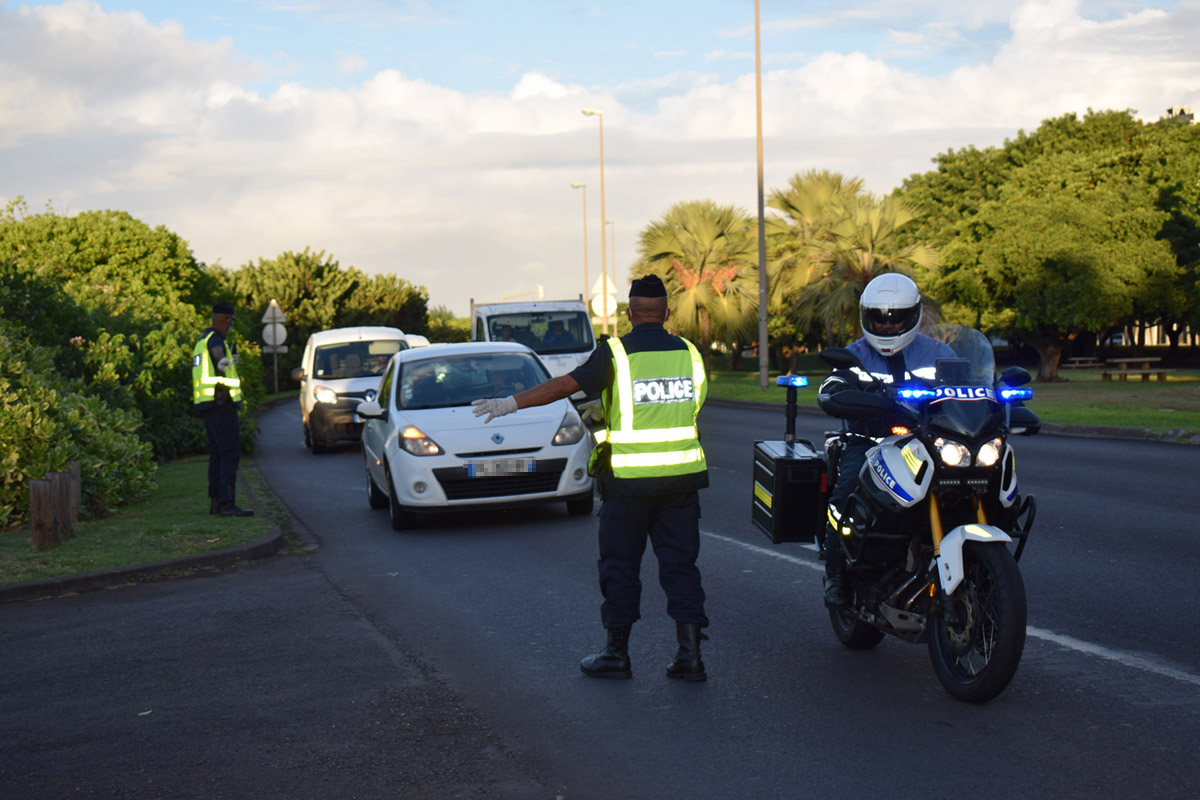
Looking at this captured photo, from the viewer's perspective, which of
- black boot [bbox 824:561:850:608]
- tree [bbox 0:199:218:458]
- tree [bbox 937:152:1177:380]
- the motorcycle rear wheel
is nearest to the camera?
black boot [bbox 824:561:850:608]

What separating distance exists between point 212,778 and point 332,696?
42.3 inches

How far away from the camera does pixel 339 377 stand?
805 inches

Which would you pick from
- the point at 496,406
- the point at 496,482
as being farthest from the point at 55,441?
the point at 496,406

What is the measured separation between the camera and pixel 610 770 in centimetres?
448

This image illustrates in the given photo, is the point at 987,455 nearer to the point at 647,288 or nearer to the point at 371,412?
the point at 647,288

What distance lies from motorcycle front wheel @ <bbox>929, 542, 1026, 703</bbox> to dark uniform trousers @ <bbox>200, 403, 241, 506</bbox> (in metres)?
7.91

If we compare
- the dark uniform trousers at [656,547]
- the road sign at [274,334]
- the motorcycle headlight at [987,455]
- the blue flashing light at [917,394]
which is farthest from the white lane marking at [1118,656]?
the road sign at [274,334]

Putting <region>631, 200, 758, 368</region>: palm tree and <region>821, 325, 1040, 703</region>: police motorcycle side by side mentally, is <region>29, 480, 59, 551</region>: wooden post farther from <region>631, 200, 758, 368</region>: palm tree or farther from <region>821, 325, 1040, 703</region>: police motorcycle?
<region>631, 200, 758, 368</region>: palm tree

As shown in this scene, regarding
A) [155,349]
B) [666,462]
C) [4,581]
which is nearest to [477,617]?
[666,462]

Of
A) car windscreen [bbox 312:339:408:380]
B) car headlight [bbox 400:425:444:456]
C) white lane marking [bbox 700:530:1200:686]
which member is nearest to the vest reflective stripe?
white lane marking [bbox 700:530:1200:686]

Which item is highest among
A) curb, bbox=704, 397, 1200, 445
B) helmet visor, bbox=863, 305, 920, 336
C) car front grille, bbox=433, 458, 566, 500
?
helmet visor, bbox=863, 305, 920, 336

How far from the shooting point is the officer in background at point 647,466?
5.59m

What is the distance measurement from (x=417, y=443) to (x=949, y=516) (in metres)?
6.52

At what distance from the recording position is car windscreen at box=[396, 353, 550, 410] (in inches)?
473
